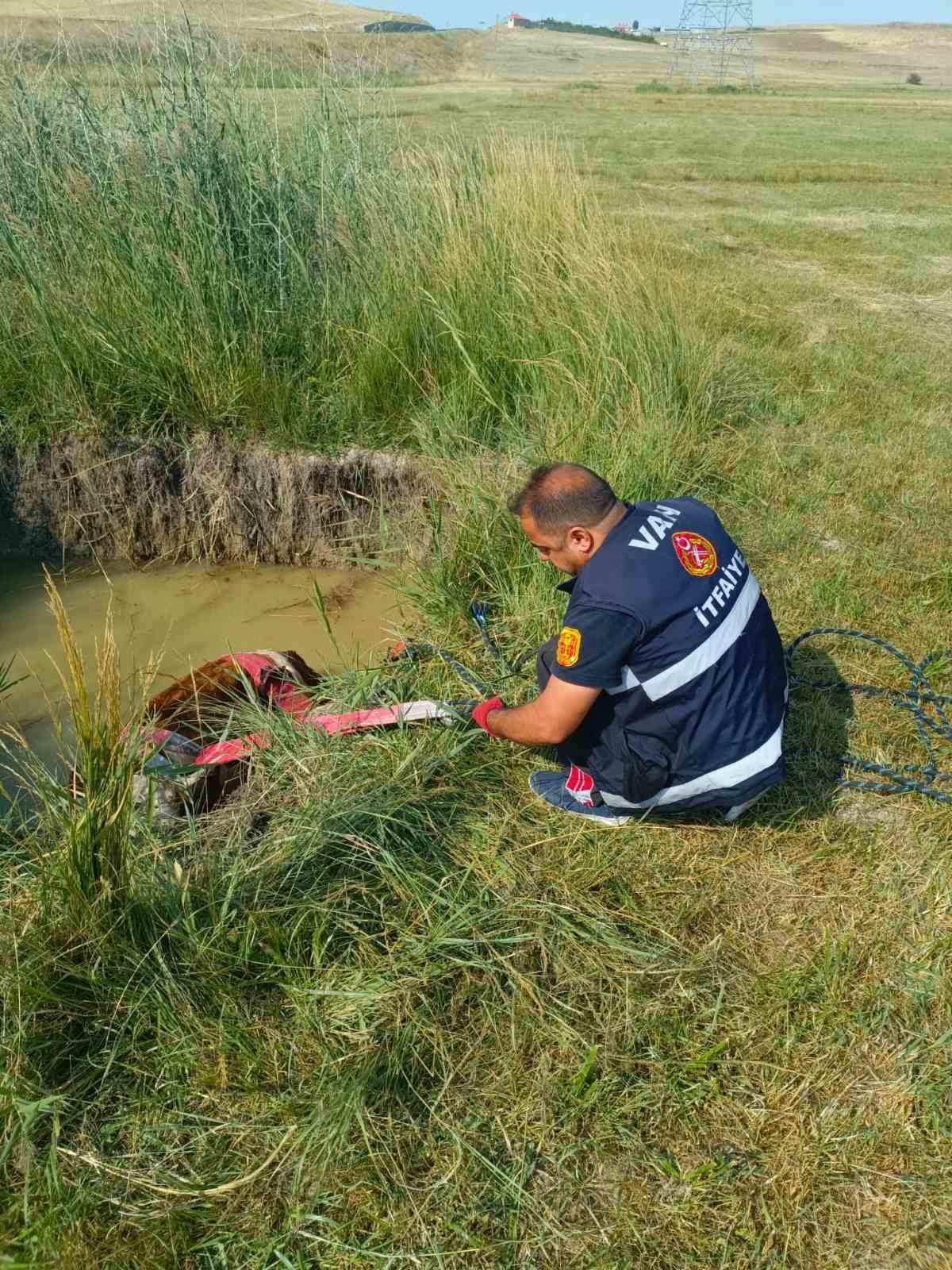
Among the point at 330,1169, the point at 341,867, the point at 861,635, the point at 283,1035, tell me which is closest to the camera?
the point at 330,1169

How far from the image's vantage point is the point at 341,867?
2.27 meters

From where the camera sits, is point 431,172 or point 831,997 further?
point 431,172

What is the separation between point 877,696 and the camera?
10.3 ft

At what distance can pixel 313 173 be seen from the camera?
509 cm

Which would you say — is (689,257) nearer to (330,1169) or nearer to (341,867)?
(341,867)

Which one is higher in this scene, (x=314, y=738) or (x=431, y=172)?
(x=431, y=172)

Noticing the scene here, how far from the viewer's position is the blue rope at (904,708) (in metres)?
2.72

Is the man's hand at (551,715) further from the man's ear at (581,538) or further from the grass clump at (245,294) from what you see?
the grass clump at (245,294)

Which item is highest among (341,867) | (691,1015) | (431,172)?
(431,172)

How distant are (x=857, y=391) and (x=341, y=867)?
4.82 meters

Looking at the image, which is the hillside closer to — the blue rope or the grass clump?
the grass clump

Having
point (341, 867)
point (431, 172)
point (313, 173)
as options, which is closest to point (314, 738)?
point (341, 867)

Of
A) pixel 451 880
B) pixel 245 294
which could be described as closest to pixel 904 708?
pixel 451 880

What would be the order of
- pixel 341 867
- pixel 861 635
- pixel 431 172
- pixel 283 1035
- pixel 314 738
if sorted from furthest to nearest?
pixel 431 172, pixel 861 635, pixel 314 738, pixel 341 867, pixel 283 1035
